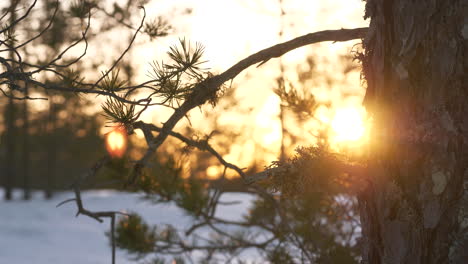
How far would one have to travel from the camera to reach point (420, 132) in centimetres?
128

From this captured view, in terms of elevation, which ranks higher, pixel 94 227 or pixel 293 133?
pixel 293 133

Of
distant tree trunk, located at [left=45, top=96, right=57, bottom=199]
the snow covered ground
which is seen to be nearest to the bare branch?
the snow covered ground

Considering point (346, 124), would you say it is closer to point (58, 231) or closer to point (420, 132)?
point (420, 132)

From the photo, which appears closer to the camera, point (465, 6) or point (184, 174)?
point (465, 6)

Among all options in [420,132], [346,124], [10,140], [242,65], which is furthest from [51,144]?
[420,132]

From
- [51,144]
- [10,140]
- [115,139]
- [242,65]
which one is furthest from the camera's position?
[51,144]

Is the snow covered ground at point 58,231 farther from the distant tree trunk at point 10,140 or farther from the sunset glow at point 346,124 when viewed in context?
the sunset glow at point 346,124

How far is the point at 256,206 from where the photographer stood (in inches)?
125

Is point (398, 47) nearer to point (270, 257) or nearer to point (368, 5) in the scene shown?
point (368, 5)

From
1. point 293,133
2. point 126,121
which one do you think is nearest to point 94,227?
point 293,133

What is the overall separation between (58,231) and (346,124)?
9805 mm

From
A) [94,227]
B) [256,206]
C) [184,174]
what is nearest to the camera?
[184,174]

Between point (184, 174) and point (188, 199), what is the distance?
0.14 meters

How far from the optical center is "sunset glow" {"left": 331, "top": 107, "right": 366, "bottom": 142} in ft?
7.52
